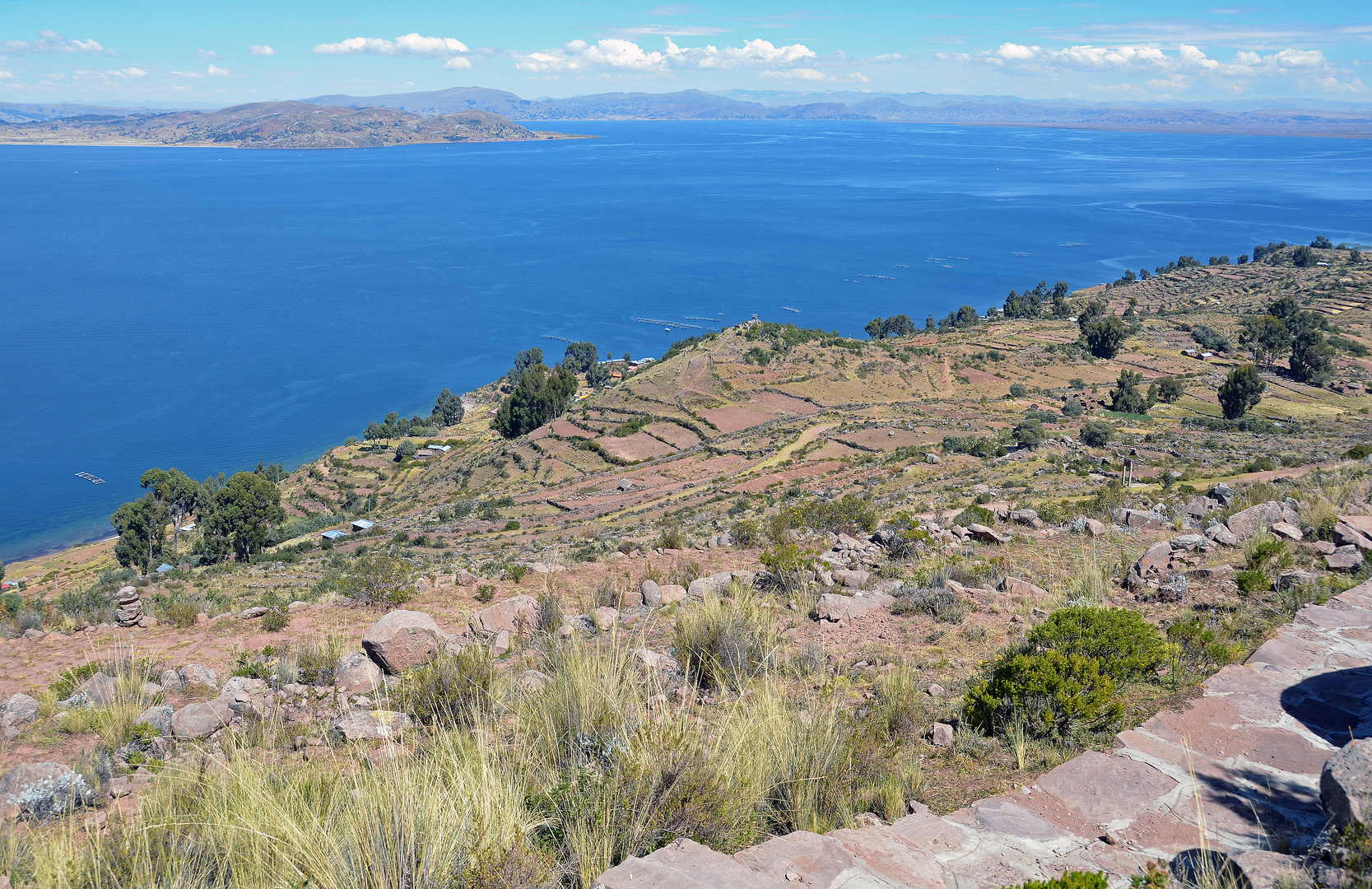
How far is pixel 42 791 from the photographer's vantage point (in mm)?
5176

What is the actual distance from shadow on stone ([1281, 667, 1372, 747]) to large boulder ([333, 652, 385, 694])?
7792 millimetres

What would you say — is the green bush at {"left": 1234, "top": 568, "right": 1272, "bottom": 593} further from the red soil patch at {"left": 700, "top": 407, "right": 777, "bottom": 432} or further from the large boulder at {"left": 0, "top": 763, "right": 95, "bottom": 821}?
the red soil patch at {"left": 700, "top": 407, "right": 777, "bottom": 432}

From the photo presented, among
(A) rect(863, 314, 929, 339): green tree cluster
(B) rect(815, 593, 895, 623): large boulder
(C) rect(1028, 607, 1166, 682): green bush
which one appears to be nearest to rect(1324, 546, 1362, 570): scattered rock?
(C) rect(1028, 607, 1166, 682): green bush

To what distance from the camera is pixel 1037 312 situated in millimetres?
84688

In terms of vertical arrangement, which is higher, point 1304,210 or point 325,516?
point 1304,210

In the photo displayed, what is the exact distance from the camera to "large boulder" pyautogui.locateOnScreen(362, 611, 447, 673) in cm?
781

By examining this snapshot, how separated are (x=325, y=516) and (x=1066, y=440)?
3993cm

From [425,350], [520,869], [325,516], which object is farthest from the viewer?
[425,350]

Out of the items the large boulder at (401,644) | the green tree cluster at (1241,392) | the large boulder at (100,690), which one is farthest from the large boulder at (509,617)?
the green tree cluster at (1241,392)

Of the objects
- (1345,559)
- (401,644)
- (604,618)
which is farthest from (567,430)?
(1345,559)

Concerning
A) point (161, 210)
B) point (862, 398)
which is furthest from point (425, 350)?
point (161, 210)

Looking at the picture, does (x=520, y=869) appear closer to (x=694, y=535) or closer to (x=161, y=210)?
(x=694, y=535)

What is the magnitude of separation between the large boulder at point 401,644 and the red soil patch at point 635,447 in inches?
1190

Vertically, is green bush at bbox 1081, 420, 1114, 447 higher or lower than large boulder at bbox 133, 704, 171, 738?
lower
